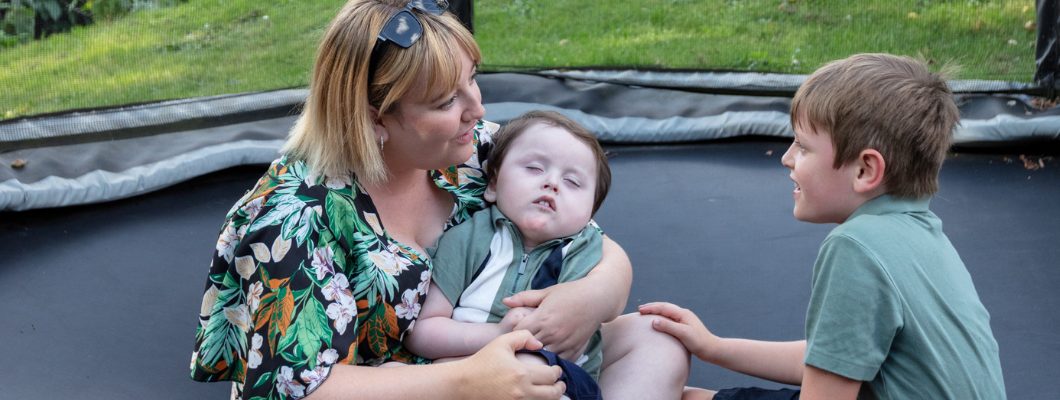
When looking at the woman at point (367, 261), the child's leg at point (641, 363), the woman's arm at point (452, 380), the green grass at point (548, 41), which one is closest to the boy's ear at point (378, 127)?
the woman at point (367, 261)

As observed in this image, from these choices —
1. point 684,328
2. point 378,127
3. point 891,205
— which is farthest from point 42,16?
point 891,205

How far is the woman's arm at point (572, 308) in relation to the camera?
1.22 m

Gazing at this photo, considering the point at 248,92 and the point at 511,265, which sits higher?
the point at 511,265

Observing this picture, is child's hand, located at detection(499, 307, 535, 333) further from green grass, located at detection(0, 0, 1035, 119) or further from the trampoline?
green grass, located at detection(0, 0, 1035, 119)

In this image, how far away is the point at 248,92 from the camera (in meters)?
2.80

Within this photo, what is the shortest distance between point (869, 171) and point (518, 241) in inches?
23.2

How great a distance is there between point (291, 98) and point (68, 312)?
1.13m

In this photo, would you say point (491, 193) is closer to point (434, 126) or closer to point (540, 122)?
point (540, 122)

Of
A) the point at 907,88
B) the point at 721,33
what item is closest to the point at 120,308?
the point at 907,88

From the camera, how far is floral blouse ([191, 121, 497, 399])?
41.0 inches

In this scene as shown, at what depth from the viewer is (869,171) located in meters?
1.08

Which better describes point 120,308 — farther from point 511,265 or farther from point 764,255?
point 764,255

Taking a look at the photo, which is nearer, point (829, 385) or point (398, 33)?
point (829, 385)

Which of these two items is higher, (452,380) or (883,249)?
(883,249)
